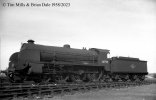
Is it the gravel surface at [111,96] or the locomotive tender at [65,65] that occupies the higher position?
the locomotive tender at [65,65]

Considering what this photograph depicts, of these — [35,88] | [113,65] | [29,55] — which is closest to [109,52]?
[113,65]

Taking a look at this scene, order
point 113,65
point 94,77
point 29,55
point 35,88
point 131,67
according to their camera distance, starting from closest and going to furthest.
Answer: point 35,88 < point 29,55 < point 94,77 < point 113,65 < point 131,67

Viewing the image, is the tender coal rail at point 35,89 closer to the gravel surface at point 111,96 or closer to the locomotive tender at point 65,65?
the gravel surface at point 111,96

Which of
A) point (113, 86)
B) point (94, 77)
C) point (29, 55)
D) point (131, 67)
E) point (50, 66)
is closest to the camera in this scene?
point (29, 55)

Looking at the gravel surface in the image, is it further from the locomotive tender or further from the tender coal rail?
the locomotive tender

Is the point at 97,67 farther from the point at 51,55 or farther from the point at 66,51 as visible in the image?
the point at 51,55

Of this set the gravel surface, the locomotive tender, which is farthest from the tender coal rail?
the locomotive tender

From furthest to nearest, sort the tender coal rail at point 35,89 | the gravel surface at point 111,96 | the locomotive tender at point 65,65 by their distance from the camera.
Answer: the locomotive tender at point 65,65, the gravel surface at point 111,96, the tender coal rail at point 35,89

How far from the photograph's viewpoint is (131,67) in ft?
95.0

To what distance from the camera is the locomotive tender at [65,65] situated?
19.3 m

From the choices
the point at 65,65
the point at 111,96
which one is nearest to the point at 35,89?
the point at 111,96

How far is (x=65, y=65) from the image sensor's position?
851 inches

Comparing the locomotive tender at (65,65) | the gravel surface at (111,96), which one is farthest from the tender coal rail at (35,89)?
the locomotive tender at (65,65)

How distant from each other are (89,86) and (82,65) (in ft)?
12.7
